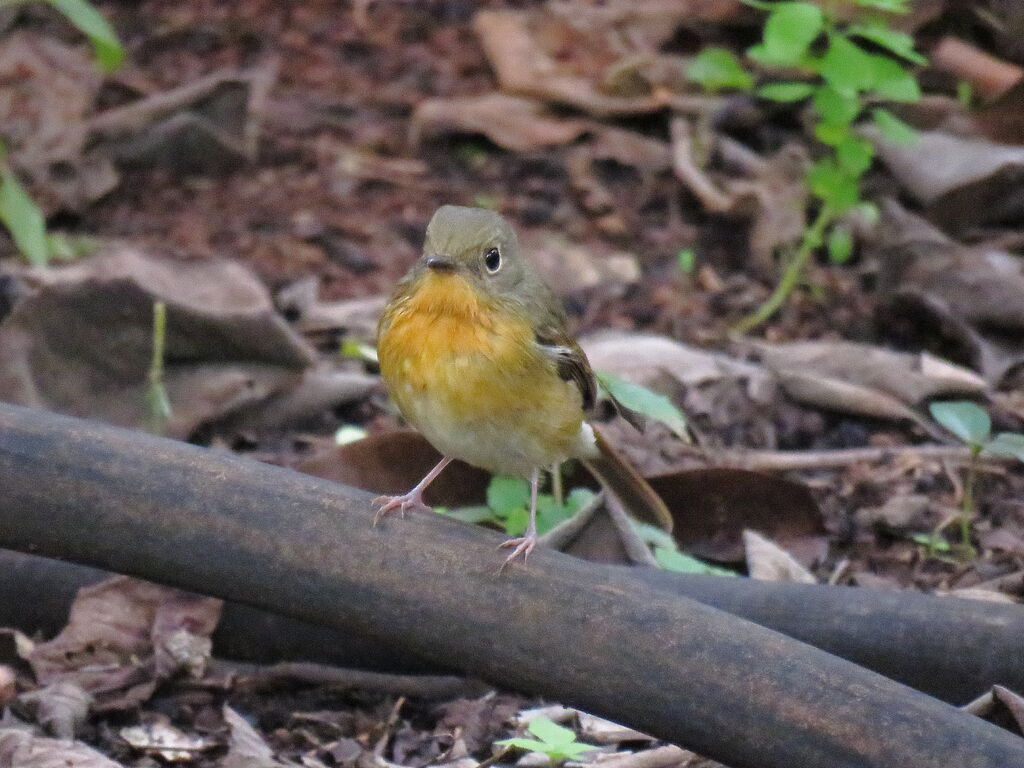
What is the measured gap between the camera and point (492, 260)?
3.99 m

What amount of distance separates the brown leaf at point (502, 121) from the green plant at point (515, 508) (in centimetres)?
364

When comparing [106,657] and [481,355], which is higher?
[481,355]

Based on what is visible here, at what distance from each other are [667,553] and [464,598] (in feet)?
4.92

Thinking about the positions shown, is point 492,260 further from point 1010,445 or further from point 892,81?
point 892,81

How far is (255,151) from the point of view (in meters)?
8.18

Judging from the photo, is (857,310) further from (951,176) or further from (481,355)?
(481,355)

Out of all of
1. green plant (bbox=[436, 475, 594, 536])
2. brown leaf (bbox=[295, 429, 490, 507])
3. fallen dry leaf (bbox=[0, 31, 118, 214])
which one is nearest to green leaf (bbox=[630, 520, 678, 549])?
green plant (bbox=[436, 475, 594, 536])

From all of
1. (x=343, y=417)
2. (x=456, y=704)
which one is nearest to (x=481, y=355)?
(x=456, y=704)

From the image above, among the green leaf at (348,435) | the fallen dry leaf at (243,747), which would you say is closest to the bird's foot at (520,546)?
the fallen dry leaf at (243,747)

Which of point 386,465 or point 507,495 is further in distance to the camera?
point 386,465

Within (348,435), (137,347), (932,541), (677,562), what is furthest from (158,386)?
(932,541)

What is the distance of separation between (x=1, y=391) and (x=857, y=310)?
144 inches

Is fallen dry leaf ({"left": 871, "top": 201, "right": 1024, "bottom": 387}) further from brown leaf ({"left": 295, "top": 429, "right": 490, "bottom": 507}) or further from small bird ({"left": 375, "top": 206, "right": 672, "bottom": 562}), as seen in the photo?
small bird ({"left": 375, "top": 206, "right": 672, "bottom": 562})

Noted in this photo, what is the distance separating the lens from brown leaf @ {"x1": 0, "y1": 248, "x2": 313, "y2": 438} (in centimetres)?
526
